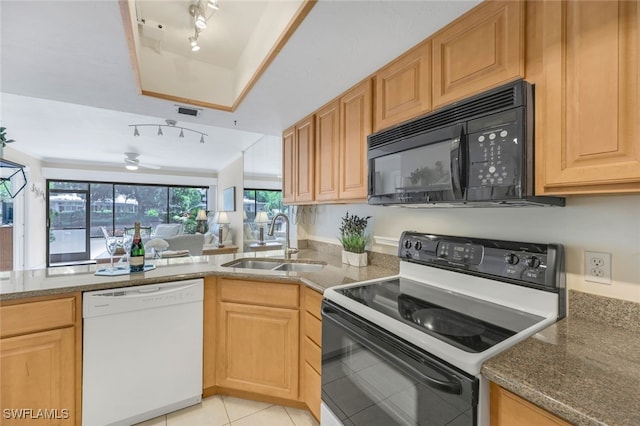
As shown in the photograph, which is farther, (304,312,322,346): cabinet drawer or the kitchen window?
the kitchen window

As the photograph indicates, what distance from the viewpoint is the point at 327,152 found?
2105 millimetres

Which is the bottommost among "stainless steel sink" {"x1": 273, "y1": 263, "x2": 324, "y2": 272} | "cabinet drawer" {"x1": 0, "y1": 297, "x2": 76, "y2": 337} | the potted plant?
"cabinet drawer" {"x1": 0, "y1": 297, "x2": 76, "y2": 337}

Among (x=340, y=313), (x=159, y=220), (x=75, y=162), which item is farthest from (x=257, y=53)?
(x=159, y=220)

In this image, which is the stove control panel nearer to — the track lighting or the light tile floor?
the light tile floor

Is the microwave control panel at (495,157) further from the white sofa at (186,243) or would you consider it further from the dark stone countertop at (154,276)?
the white sofa at (186,243)

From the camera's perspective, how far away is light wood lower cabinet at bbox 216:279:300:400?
1771 mm

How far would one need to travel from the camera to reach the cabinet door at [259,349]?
1775 mm

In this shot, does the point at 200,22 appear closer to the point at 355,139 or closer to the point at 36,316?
the point at 355,139

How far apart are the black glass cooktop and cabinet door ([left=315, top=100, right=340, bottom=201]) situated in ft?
2.66

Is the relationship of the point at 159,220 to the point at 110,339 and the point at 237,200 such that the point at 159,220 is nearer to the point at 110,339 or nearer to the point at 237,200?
the point at 237,200

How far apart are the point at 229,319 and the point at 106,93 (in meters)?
1.79

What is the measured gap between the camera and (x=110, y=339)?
5.27 ft

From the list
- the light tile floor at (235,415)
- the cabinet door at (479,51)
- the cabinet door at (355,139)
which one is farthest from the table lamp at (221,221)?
the cabinet door at (479,51)

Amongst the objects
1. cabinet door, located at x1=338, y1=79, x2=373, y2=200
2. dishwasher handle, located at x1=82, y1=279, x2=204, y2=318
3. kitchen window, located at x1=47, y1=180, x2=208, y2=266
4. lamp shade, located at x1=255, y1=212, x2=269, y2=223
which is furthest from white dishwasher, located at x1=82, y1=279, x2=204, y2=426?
kitchen window, located at x1=47, y1=180, x2=208, y2=266
